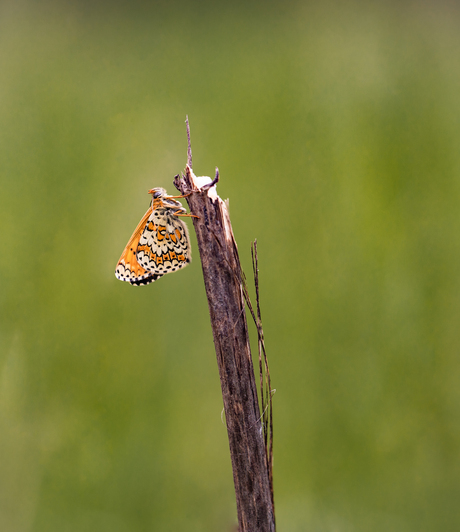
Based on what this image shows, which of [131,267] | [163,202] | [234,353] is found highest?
[163,202]

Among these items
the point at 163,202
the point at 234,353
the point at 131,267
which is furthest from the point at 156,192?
the point at 234,353

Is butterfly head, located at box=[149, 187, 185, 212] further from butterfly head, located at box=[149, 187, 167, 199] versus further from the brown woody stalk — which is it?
the brown woody stalk

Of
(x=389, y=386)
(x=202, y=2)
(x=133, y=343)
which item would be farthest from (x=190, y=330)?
(x=202, y=2)

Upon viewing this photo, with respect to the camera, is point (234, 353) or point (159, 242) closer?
point (234, 353)

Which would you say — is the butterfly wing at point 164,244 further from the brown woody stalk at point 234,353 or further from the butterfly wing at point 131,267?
the brown woody stalk at point 234,353

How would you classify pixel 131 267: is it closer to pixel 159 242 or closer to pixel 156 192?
pixel 159 242

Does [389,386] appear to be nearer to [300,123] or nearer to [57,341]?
[300,123]

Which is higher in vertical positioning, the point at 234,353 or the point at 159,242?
the point at 159,242

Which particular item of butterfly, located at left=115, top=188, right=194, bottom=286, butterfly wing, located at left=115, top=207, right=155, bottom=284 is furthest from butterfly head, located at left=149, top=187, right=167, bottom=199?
butterfly wing, located at left=115, top=207, right=155, bottom=284
